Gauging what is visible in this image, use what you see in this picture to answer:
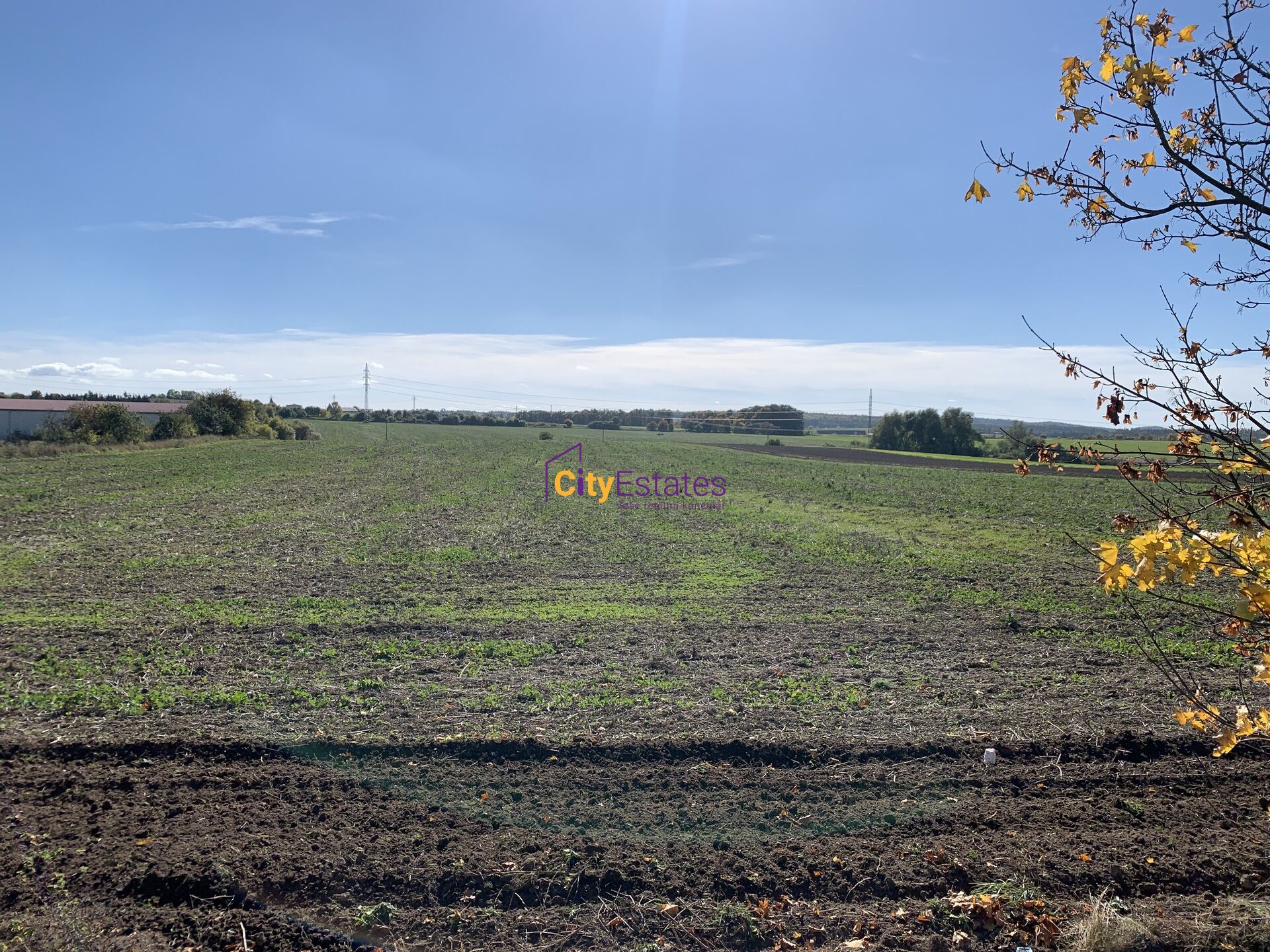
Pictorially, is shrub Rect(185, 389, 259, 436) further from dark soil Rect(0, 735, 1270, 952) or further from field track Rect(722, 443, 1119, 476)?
dark soil Rect(0, 735, 1270, 952)

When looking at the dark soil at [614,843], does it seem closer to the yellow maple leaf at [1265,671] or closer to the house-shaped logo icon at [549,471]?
the yellow maple leaf at [1265,671]

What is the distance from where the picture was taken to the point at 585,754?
→ 17.0 ft

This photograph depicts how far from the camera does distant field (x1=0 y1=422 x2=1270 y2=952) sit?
11.9 feet

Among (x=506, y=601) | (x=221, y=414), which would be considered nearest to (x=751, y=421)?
(x=221, y=414)

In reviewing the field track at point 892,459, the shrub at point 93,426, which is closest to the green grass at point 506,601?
the field track at point 892,459

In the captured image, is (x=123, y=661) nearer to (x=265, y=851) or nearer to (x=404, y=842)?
(x=265, y=851)

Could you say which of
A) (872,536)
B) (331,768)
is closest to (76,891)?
(331,768)

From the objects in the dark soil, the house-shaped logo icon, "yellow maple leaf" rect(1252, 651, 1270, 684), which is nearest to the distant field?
the dark soil

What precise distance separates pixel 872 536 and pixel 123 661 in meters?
13.1

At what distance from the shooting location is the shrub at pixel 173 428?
140 feet

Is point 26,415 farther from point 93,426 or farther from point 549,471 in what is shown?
point 549,471

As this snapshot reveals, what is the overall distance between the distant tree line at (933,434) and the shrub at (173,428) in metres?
50.6

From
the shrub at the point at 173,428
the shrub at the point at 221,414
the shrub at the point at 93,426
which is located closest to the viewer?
the shrub at the point at 93,426

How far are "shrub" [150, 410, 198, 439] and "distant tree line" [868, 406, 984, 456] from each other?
166 feet
